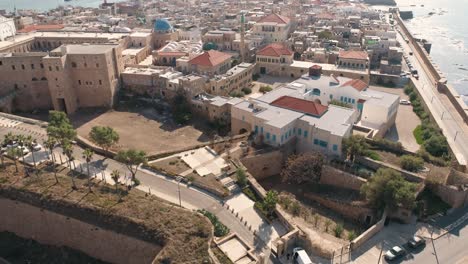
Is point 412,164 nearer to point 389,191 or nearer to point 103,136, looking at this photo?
point 389,191

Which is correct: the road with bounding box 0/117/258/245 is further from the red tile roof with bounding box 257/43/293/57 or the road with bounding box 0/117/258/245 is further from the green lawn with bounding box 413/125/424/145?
the red tile roof with bounding box 257/43/293/57

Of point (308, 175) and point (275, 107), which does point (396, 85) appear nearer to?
point (275, 107)

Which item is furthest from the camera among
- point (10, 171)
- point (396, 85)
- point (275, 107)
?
point (396, 85)

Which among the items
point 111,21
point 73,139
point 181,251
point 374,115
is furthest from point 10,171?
point 111,21

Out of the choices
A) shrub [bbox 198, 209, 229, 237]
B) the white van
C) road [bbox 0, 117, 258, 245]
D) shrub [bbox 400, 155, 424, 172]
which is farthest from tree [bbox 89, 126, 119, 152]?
shrub [bbox 400, 155, 424, 172]

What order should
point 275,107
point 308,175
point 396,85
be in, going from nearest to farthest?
point 308,175 < point 275,107 < point 396,85

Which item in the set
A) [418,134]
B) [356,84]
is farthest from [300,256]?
[356,84]
